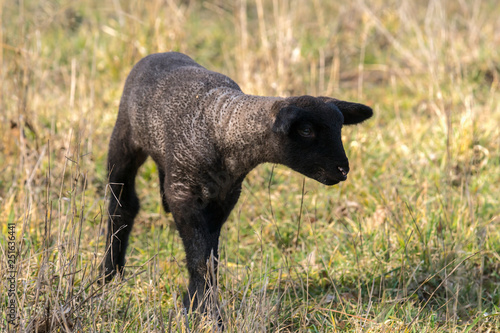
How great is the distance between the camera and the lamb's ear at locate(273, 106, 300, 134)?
283 cm

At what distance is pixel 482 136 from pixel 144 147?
3.78 metres

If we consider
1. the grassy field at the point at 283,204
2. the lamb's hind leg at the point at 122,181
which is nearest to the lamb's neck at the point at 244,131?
the grassy field at the point at 283,204

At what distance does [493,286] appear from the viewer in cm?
419

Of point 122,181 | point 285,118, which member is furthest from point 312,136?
point 122,181

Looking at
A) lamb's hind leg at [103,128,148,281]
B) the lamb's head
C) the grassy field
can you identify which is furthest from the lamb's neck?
lamb's hind leg at [103,128,148,281]

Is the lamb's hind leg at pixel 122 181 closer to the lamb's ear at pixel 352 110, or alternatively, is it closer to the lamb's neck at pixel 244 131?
the lamb's neck at pixel 244 131

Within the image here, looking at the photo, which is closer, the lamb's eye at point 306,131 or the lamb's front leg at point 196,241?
the lamb's eye at point 306,131

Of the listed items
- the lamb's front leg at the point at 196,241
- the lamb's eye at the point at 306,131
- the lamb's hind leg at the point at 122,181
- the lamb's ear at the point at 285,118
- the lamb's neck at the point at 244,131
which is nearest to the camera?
the lamb's ear at the point at 285,118

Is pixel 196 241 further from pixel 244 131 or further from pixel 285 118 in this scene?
pixel 285 118

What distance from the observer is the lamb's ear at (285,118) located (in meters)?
2.83

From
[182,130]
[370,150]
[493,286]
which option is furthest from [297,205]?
[182,130]

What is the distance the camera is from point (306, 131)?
294cm

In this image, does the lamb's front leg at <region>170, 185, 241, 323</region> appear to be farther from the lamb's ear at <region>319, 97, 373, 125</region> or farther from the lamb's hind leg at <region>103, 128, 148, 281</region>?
the lamb's ear at <region>319, 97, 373, 125</region>

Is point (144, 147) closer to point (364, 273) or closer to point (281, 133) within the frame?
point (281, 133)
